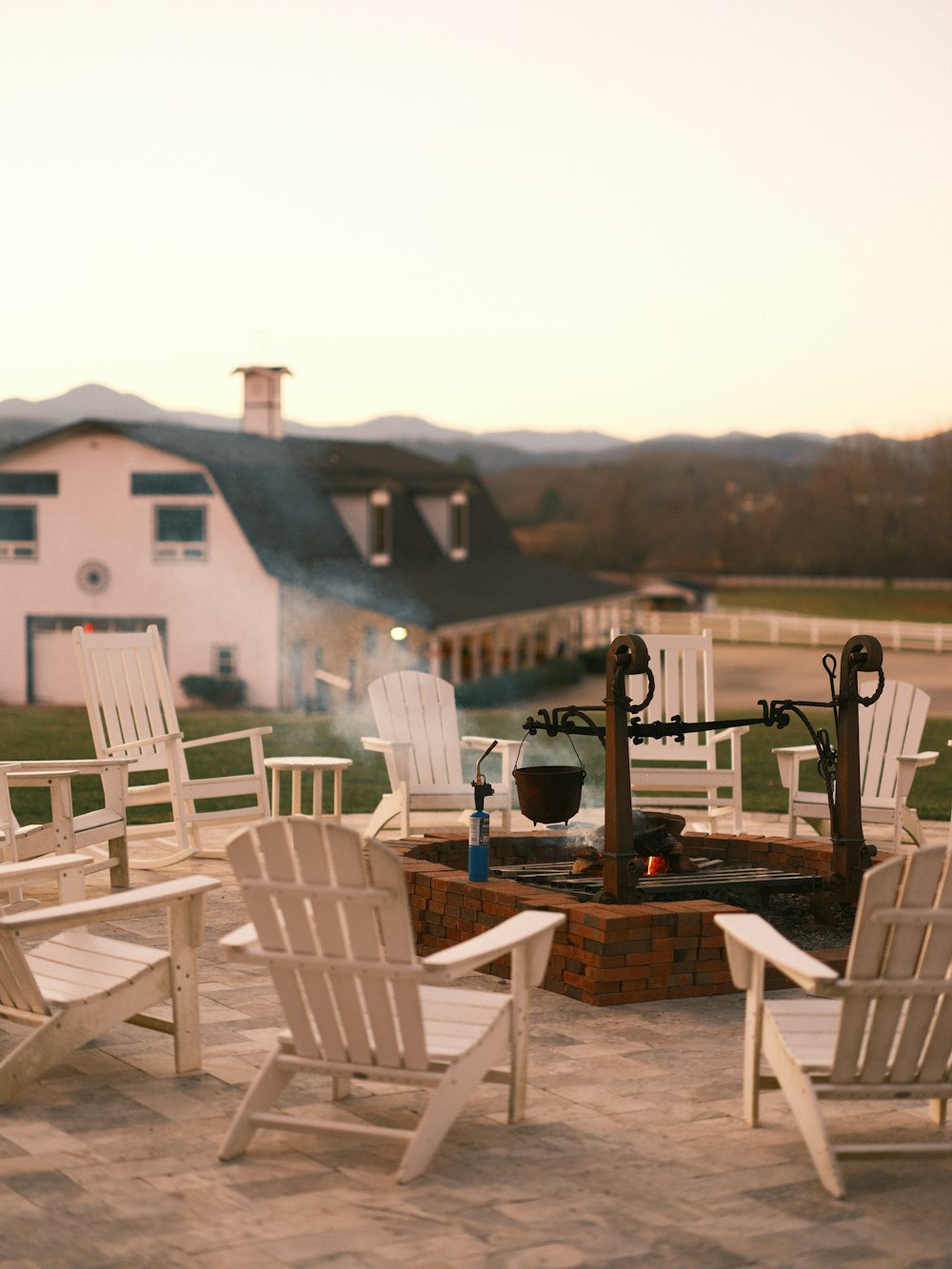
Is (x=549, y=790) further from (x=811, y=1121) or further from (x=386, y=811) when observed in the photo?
(x=811, y=1121)

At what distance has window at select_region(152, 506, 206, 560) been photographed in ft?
118

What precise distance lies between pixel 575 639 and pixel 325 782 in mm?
31121

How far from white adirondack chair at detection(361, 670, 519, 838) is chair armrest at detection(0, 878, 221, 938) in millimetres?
3127

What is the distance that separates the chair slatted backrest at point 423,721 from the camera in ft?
24.7

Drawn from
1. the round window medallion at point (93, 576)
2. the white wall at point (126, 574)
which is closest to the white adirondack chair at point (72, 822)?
the white wall at point (126, 574)

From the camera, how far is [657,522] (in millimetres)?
72688

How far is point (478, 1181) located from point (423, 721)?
4.35 m

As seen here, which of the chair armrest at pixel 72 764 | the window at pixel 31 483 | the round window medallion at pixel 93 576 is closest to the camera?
the chair armrest at pixel 72 764

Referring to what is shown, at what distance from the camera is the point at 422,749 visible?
24.8 feet

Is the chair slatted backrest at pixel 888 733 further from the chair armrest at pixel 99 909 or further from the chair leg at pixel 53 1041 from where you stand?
the chair leg at pixel 53 1041

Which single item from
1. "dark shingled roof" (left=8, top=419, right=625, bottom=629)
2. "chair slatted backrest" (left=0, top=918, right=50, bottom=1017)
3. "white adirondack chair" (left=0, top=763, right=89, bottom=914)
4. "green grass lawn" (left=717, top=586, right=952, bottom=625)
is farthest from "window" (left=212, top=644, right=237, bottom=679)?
"green grass lawn" (left=717, top=586, right=952, bottom=625)

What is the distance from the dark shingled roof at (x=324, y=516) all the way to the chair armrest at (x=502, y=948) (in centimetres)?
2908

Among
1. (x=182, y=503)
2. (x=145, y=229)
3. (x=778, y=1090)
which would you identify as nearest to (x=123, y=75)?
(x=182, y=503)

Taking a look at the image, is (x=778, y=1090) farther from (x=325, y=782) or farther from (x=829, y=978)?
(x=325, y=782)
